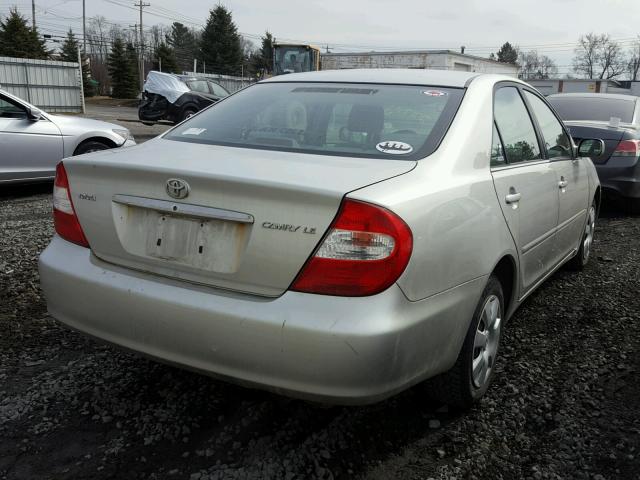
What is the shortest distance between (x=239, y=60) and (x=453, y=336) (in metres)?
58.6

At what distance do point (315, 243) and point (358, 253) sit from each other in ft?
0.48

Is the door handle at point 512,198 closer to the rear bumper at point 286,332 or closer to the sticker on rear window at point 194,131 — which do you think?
the rear bumper at point 286,332

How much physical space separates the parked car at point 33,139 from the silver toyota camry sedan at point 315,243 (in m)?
5.09

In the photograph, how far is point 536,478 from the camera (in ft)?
7.27

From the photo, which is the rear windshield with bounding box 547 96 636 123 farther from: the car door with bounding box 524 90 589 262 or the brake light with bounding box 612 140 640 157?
the car door with bounding box 524 90 589 262

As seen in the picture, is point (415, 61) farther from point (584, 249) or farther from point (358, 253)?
point (358, 253)


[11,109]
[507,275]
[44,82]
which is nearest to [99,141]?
[11,109]

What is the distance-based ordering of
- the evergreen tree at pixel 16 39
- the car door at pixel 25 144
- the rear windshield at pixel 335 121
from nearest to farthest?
the rear windshield at pixel 335 121, the car door at pixel 25 144, the evergreen tree at pixel 16 39

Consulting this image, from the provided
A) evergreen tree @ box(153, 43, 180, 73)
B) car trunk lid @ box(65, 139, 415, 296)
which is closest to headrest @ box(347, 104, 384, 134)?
car trunk lid @ box(65, 139, 415, 296)

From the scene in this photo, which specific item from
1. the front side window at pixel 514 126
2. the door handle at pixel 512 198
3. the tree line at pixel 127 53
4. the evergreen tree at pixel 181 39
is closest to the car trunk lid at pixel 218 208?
the door handle at pixel 512 198

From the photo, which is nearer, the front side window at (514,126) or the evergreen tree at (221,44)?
the front side window at (514,126)

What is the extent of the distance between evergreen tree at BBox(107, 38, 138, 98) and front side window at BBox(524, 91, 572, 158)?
5028cm

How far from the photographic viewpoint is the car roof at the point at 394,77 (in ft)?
9.73

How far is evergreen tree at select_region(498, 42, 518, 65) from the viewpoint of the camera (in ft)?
329
